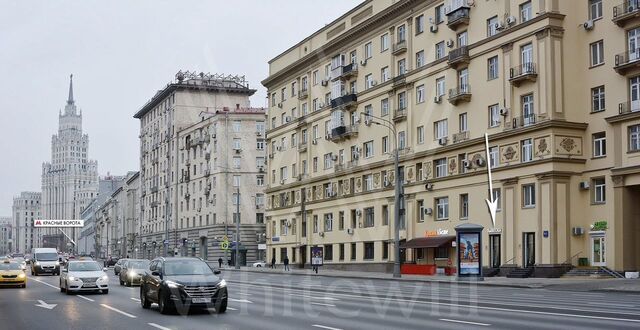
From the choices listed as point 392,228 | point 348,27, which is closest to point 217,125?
point 348,27

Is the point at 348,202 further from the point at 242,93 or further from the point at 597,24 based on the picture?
the point at 242,93

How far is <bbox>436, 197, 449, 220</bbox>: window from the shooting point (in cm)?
5712

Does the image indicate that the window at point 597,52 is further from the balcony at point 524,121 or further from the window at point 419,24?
the window at point 419,24

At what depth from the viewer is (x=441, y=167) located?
190 ft

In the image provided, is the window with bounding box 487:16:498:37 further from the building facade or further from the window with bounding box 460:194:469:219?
the building facade

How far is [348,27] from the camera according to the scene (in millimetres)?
70875

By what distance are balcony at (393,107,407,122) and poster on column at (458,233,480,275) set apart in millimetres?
21118

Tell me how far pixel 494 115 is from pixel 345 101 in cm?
2037

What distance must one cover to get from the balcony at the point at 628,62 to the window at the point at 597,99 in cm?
223

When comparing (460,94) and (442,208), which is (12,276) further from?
(460,94)

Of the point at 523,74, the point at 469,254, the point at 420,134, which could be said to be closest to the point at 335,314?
the point at 469,254

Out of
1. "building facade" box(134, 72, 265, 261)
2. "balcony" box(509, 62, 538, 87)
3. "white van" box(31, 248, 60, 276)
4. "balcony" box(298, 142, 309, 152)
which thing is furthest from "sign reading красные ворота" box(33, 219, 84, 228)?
"balcony" box(509, 62, 538, 87)

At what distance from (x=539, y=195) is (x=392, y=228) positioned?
17.5 meters

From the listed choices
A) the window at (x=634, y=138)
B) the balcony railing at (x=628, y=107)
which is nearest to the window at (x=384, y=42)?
the balcony railing at (x=628, y=107)
